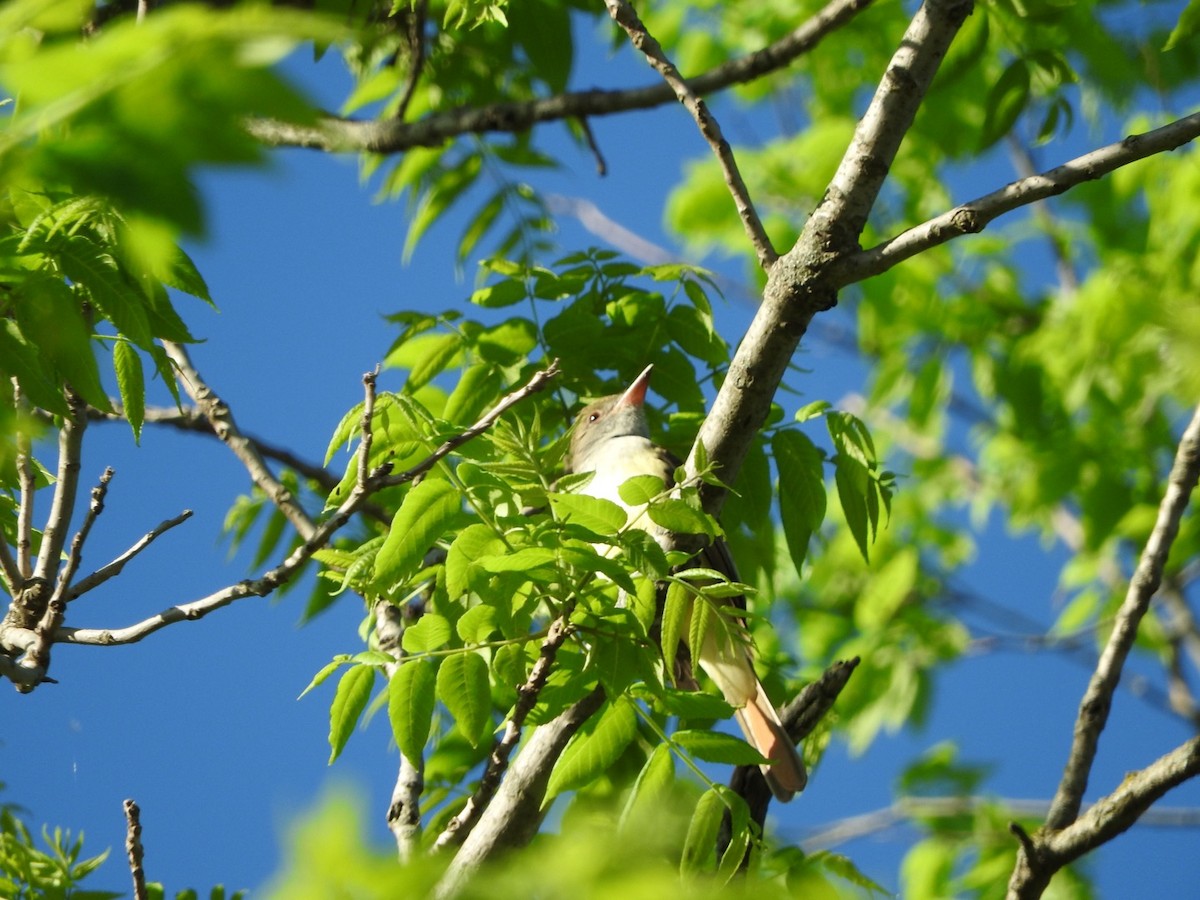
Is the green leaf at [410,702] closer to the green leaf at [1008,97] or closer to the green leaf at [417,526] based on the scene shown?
the green leaf at [417,526]

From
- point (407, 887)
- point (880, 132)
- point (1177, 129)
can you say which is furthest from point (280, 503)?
point (407, 887)

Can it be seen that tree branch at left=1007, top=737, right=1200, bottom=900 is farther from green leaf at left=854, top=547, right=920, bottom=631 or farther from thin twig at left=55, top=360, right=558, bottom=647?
green leaf at left=854, top=547, right=920, bottom=631

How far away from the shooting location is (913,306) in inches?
410

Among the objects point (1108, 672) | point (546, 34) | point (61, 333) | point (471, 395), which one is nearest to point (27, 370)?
point (61, 333)

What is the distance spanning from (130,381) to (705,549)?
2095 mm

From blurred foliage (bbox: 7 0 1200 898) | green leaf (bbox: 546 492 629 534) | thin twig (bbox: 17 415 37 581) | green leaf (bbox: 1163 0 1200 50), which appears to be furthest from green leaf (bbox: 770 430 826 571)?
thin twig (bbox: 17 415 37 581)

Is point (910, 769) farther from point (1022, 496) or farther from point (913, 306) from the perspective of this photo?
point (913, 306)

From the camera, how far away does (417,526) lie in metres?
2.94

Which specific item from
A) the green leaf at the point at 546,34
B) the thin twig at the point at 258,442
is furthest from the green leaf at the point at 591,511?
the thin twig at the point at 258,442

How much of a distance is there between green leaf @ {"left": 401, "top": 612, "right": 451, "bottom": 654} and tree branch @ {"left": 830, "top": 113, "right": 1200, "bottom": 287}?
146 cm

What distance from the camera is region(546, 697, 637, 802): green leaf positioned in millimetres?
3234

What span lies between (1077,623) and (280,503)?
8.14m

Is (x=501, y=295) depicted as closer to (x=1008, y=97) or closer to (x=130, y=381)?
(x=130, y=381)

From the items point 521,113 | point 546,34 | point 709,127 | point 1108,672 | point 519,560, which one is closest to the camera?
point 519,560
